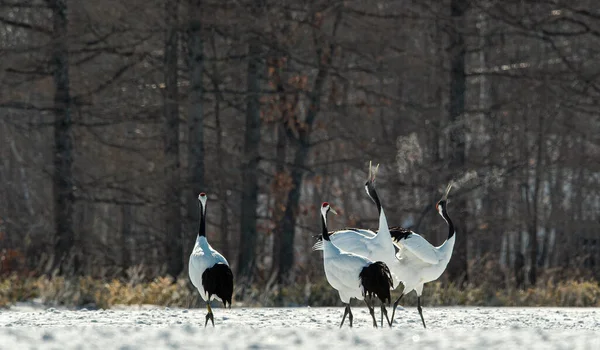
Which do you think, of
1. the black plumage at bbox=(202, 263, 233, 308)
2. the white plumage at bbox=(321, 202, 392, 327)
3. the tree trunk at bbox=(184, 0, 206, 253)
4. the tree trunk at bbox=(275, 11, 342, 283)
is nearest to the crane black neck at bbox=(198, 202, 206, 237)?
the black plumage at bbox=(202, 263, 233, 308)

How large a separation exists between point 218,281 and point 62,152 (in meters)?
13.7

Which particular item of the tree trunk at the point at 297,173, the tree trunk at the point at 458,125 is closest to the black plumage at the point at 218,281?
the tree trunk at the point at 458,125

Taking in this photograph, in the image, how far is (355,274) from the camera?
13227mm

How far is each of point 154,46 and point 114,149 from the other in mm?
3677

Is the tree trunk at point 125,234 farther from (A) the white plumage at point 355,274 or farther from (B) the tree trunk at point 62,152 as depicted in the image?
(A) the white plumage at point 355,274

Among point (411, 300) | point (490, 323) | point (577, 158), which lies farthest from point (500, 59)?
point (490, 323)

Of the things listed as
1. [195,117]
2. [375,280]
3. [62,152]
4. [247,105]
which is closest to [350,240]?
[375,280]

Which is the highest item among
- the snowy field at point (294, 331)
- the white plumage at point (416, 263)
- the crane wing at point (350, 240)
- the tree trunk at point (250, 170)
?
the tree trunk at point (250, 170)

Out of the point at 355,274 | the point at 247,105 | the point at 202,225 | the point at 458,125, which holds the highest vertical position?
the point at 247,105

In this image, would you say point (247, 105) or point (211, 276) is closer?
point (211, 276)

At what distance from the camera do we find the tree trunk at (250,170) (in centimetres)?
2672

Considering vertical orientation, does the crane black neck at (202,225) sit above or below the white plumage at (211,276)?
above

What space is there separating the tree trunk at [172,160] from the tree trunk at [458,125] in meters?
6.20

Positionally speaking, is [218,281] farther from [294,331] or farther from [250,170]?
[250,170]
